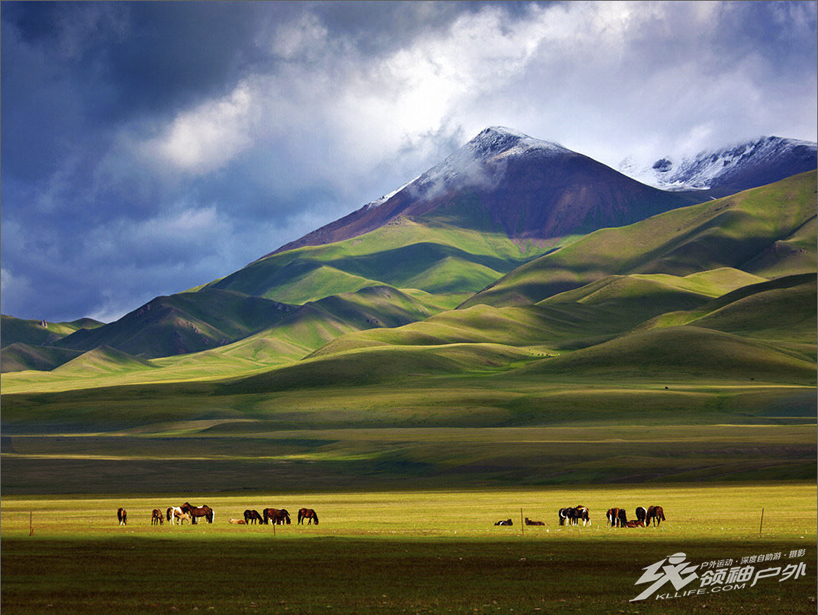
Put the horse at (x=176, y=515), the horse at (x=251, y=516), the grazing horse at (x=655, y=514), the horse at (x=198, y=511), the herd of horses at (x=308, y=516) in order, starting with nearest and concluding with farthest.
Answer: the grazing horse at (x=655, y=514), the herd of horses at (x=308, y=516), the horse at (x=176, y=515), the horse at (x=198, y=511), the horse at (x=251, y=516)

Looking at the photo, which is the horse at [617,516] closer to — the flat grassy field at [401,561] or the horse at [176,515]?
the flat grassy field at [401,561]

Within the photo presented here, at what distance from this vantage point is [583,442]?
11275 cm

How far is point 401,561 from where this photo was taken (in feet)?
119

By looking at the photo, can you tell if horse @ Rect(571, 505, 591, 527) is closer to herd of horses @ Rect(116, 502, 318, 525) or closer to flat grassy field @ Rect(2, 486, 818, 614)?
flat grassy field @ Rect(2, 486, 818, 614)

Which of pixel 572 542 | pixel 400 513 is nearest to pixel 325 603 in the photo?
pixel 572 542

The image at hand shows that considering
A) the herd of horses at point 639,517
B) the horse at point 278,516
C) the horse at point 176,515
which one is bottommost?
the herd of horses at point 639,517

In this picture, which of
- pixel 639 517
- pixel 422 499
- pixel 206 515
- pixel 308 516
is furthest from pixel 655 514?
pixel 206 515

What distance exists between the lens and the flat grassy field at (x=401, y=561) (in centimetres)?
2803

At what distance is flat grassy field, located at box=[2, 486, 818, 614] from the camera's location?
28031 mm

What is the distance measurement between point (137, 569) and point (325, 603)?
1004cm

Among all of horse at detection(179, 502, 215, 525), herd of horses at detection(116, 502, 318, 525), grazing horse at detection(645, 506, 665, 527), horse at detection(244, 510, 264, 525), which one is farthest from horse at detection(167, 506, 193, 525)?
grazing horse at detection(645, 506, 665, 527)

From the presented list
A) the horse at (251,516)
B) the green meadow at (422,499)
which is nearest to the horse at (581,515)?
the green meadow at (422,499)

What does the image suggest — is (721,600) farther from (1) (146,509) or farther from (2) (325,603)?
(1) (146,509)

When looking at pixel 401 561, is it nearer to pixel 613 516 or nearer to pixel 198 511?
pixel 613 516
